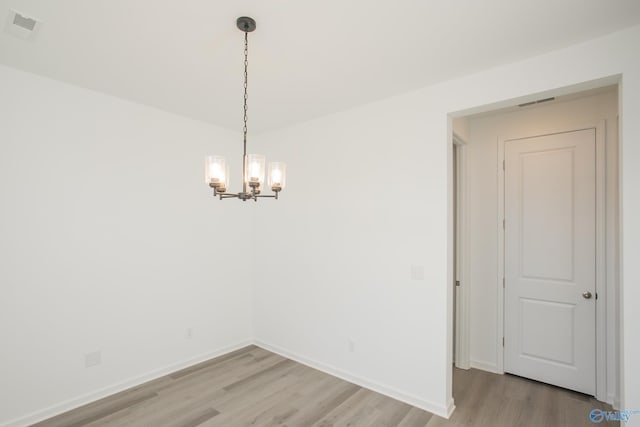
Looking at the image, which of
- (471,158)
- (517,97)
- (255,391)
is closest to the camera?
(517,97)

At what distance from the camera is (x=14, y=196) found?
8.22 feet

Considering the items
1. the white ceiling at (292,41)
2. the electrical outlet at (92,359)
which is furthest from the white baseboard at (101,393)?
the white ceiling at (292,41)

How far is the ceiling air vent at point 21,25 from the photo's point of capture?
190 centimetres

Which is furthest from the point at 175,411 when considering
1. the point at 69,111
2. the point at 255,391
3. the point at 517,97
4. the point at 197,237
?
the point at 517,97

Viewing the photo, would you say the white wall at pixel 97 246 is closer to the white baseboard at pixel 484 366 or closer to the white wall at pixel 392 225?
the white wall at pixel 392 225

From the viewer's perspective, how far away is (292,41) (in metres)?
2.12

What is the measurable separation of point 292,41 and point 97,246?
98.3 inches

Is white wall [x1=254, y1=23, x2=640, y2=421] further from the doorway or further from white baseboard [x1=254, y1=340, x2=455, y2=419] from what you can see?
the doorway

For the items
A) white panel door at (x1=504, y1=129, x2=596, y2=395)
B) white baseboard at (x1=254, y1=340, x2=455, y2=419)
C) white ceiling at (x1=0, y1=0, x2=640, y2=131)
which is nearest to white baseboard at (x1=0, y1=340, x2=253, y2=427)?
white baseboard at (x1=254, y1=340, x2=455, y2=419)

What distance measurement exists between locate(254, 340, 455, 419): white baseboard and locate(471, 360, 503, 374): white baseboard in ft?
3.12

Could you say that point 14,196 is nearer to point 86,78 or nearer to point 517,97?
point 86,78

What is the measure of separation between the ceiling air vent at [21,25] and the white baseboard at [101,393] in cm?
281

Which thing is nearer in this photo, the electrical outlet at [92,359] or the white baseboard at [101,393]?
the white baseboard at [101,393]

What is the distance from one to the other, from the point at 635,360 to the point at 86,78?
443 centimetres
